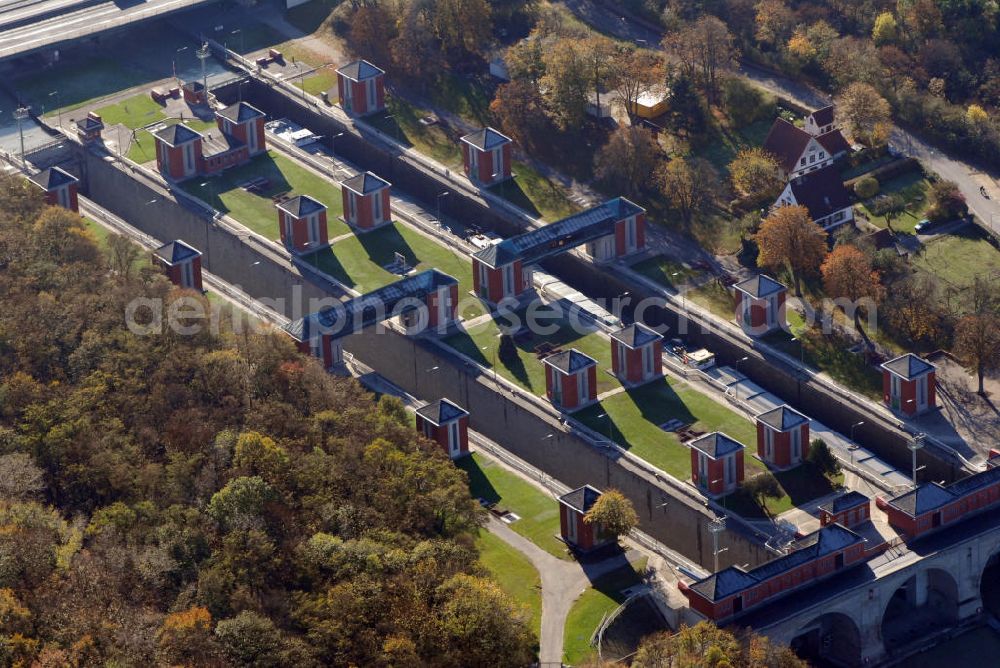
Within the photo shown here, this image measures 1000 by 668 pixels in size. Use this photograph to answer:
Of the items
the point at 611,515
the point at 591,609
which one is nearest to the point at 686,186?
the point at 611,515

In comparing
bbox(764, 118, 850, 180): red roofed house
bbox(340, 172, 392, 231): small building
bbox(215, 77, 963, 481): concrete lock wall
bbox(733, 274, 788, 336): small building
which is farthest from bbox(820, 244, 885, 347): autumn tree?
bbox(340, 172, 392, 231): small building

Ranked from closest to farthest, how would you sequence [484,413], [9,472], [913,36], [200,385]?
[9,472]
[200,385]
[484,413]
[913,36]

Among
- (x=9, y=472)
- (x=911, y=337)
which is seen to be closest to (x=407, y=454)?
(x=9, y=472)

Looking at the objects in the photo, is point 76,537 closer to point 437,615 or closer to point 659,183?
point 437,615

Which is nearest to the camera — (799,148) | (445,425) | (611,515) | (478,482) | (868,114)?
(611,515)

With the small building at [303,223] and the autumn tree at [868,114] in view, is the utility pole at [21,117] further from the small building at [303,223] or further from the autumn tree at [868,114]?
the autumn tree at [868,114]

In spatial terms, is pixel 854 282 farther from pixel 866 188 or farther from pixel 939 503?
pixel 939 503

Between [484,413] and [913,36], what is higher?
[913,36]
